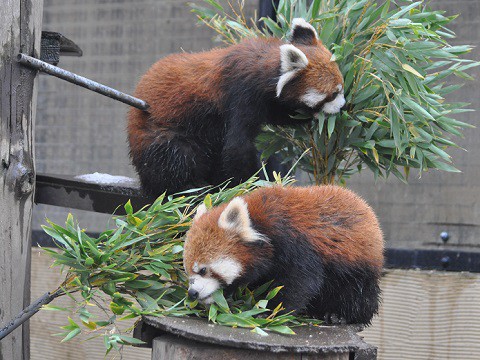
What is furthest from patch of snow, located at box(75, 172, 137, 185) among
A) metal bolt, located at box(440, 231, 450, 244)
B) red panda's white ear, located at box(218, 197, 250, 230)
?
metal bolt, located at box(440, 231, 450, 244)

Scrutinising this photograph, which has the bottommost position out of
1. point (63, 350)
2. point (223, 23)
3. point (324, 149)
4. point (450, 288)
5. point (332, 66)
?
point (63, 350)

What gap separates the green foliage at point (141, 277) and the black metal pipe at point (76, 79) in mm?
673

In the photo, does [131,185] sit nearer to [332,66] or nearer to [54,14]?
[332,66]

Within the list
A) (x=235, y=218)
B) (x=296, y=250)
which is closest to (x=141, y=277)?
(x=235, y=218)

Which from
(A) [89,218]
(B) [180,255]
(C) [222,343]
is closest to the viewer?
(C) [222,343]

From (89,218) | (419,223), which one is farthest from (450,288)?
(89,218)

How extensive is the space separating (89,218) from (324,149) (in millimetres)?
2168

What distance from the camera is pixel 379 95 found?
11.8ft

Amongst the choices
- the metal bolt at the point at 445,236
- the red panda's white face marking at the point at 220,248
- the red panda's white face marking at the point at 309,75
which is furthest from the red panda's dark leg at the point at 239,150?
the metal bolt at the point at 445,236

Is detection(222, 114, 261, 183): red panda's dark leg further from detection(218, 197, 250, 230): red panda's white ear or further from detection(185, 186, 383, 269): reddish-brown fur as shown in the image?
detection(218, 197, 250, 230): red panda's white ear

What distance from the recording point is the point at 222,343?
2348 mm

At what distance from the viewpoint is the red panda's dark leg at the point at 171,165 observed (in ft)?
12.2

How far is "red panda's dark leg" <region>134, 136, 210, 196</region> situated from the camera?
3.71 m

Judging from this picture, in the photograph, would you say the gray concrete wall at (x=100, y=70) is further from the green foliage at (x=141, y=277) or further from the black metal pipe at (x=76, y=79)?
the green foliage at (x=141, y=277)
